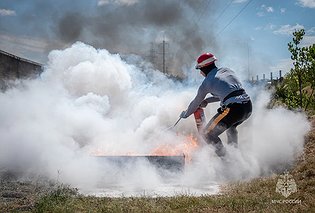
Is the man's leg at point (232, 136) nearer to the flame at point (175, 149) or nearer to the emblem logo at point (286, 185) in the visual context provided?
the flame at point (175, 149)

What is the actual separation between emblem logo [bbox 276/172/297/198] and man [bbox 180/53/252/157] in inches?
46.5

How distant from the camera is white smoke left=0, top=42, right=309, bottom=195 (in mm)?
6805

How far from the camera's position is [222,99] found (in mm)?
6609

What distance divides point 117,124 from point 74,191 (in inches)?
169

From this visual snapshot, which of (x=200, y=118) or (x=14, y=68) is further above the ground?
(x=14, y=68)

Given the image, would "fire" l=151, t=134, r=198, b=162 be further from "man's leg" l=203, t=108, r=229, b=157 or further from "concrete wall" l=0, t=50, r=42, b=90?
"concrete wall" l=0, t=50, r=42, b=90

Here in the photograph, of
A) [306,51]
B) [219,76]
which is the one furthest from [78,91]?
[306,51]

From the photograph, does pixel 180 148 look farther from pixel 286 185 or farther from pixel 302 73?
pixel 302 73

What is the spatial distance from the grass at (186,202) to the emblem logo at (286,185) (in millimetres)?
86

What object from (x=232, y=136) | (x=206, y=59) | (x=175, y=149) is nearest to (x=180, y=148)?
(x=175, y=149)

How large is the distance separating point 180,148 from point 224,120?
162 cm

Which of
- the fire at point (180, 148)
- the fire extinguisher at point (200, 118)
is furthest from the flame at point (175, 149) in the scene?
the fire extinguisher at point (200, 118)

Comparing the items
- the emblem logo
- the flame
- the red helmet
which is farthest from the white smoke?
the red helmet

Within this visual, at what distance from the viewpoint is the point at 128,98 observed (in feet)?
39.2
